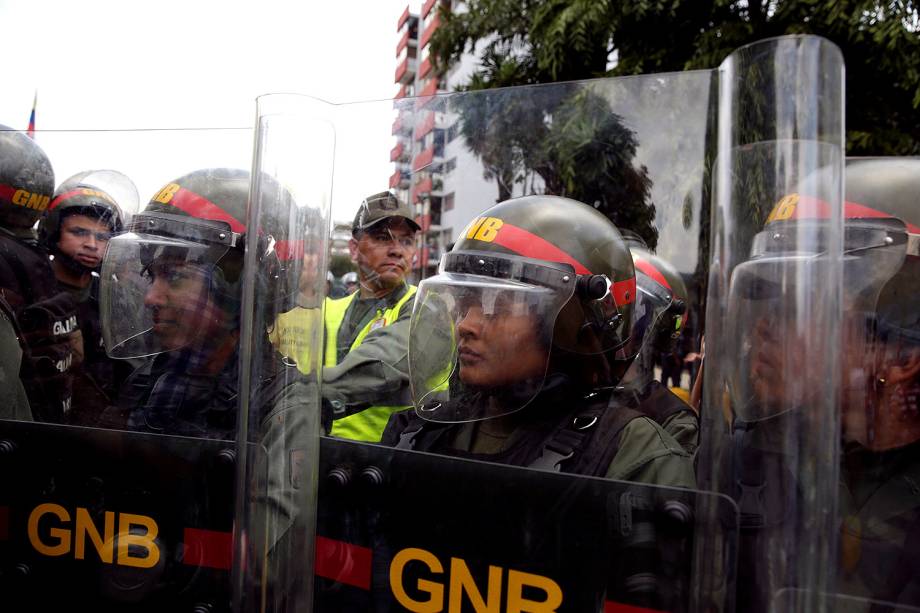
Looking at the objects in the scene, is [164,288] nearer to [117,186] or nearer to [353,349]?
[117,186]

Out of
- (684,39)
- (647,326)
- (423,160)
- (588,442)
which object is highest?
(684,39)

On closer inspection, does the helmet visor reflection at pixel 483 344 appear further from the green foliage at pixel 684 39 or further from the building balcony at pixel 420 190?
the green foliage at pixel 684 39

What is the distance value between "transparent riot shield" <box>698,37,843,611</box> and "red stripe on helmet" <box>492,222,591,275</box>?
1.67ft

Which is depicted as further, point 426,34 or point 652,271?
point 426,34

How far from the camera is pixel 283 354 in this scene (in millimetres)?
1455

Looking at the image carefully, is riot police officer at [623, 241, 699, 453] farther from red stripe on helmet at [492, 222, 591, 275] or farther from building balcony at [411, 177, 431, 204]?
building balcony at [411, 177, 431, 204]

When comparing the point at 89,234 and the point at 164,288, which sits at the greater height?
the point at 89,234

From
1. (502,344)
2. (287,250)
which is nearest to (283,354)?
(287,250)

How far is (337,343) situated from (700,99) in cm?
90

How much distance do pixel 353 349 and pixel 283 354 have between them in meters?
0.28

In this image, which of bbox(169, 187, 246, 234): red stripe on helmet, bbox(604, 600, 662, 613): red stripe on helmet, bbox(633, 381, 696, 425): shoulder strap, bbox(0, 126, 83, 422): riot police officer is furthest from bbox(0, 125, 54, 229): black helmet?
bbox(604, 600, 662, 613): red stripe on helmet

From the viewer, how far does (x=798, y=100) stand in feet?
3.34

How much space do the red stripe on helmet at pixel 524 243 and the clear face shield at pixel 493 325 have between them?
0.02m

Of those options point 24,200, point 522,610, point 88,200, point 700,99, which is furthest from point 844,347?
point 24,200
